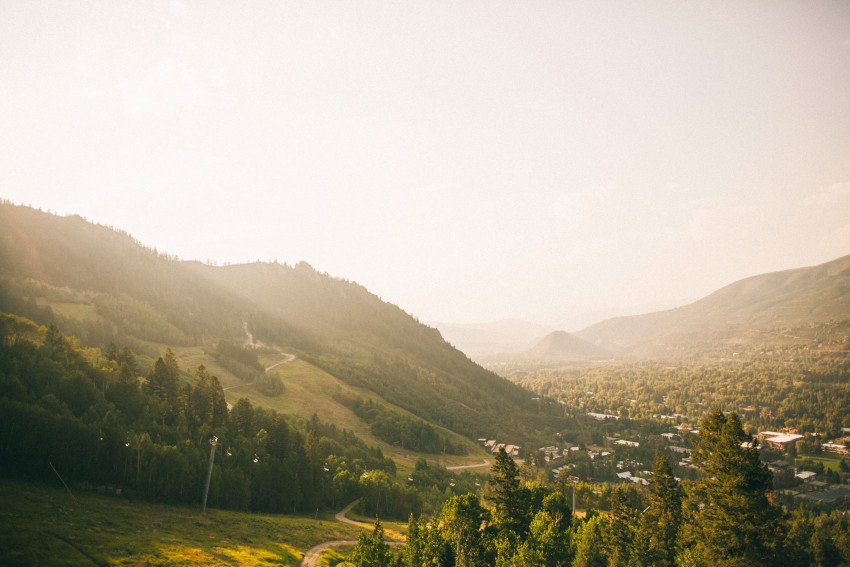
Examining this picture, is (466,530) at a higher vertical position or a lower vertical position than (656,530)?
lower

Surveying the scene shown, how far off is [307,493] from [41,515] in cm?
4326

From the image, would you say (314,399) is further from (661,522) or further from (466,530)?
(661,522)

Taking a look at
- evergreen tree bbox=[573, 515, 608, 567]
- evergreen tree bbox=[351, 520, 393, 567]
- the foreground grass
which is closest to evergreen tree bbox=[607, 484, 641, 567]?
evergreen tree bbox=[573, 515, 608, 567]

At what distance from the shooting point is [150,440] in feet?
195

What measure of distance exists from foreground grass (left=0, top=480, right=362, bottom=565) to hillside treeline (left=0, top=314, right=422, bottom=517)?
3.48m

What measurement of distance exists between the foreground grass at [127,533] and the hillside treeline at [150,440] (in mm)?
3477

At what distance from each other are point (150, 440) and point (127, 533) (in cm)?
1806

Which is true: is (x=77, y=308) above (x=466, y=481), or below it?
above

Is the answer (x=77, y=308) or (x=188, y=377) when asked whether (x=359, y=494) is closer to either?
(x=188, y=377)

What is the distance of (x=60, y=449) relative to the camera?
5278cm

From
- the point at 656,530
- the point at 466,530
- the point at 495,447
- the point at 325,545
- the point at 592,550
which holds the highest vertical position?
the point at 656,530

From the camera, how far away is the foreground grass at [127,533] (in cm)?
3622

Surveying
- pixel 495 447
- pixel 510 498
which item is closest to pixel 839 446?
pixel 495 447

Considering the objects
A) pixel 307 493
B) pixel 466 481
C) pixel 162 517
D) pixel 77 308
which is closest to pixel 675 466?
pixel 466 481
